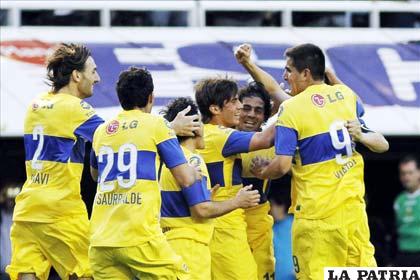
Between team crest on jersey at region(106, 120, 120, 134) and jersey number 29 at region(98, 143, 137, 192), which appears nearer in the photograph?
jersey number 29 at region(98, 143, 137, 192)

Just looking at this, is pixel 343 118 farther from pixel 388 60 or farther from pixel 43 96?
pixel 388 60

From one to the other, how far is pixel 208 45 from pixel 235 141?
13.4 feet

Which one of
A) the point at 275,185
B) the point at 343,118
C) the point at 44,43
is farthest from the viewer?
the point at 275,185

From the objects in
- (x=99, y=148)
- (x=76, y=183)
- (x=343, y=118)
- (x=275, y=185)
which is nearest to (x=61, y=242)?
(x=76, y=183)

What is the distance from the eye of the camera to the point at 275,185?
15492mm

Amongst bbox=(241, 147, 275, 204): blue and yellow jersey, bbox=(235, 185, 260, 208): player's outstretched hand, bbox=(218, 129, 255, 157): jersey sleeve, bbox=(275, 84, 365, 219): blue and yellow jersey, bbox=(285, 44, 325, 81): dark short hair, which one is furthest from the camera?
bbox=(241, 147, 275, 204): blue and yellow jersey

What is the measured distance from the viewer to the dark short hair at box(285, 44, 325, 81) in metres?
10.3

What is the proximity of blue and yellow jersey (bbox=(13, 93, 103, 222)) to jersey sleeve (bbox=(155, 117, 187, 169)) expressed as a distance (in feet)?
3.35

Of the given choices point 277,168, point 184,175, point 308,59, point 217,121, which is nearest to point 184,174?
point 184,175

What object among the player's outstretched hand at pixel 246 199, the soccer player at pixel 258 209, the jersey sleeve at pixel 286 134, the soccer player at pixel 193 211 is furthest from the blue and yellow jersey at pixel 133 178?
the soccer player at pixel 258 209

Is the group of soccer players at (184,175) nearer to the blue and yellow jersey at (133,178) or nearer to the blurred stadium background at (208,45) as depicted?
the blue and yellow jersey at (133,178)

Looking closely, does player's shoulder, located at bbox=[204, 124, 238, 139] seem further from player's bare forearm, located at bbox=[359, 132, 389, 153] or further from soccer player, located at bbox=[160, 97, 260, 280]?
player's bare forearm, located at bbox=[359, 132, 389, 153]

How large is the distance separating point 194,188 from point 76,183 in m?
1.15

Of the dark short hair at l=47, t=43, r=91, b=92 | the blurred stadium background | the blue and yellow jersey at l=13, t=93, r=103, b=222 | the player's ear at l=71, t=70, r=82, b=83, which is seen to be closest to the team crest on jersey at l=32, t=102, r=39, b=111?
the blue and yellow jersey at l=13, t=93, r=103, b=222
